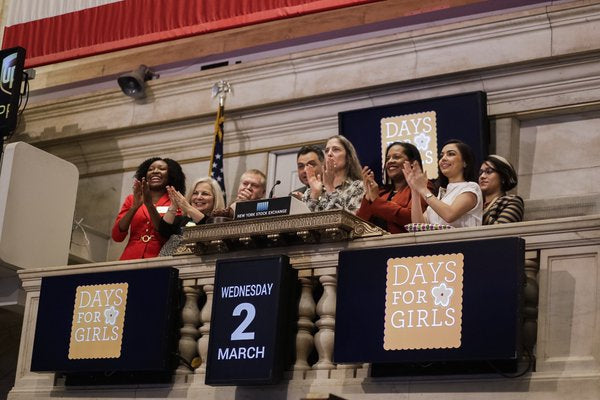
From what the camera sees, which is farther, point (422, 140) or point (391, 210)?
point (422, 140)

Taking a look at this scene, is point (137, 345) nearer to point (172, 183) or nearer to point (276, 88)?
point (172, 183)

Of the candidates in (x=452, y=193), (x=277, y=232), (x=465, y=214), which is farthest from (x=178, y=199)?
(x=465, y=214)

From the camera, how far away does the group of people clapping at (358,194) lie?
817 centimetres

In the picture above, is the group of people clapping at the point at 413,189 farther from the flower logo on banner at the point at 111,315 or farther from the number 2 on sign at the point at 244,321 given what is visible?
the flower logo on banner at the point at 111,315

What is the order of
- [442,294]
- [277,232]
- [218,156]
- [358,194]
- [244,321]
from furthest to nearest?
[218,156]
[358,194]
[277,232]
[244,321]
[442,294]

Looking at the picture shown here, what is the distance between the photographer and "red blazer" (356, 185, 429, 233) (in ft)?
27.4

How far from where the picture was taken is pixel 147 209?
384 inches

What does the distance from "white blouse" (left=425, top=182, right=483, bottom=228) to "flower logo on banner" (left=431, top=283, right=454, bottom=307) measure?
2.10ft

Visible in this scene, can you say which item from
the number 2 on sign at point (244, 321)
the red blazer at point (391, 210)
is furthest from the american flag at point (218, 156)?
the number 2 on sign at point (244, 321)

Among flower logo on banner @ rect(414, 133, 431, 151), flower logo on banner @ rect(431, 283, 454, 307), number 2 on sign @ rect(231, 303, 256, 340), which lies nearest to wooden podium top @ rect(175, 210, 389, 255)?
number 2 on sign @ rect(231, 303, 256, 340)

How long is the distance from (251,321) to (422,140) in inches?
121

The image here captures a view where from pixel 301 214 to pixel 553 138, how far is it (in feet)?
9.85

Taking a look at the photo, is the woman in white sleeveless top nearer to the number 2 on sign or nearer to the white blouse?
the white blouse

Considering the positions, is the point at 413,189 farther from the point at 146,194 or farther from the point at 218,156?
the point at 218,156
